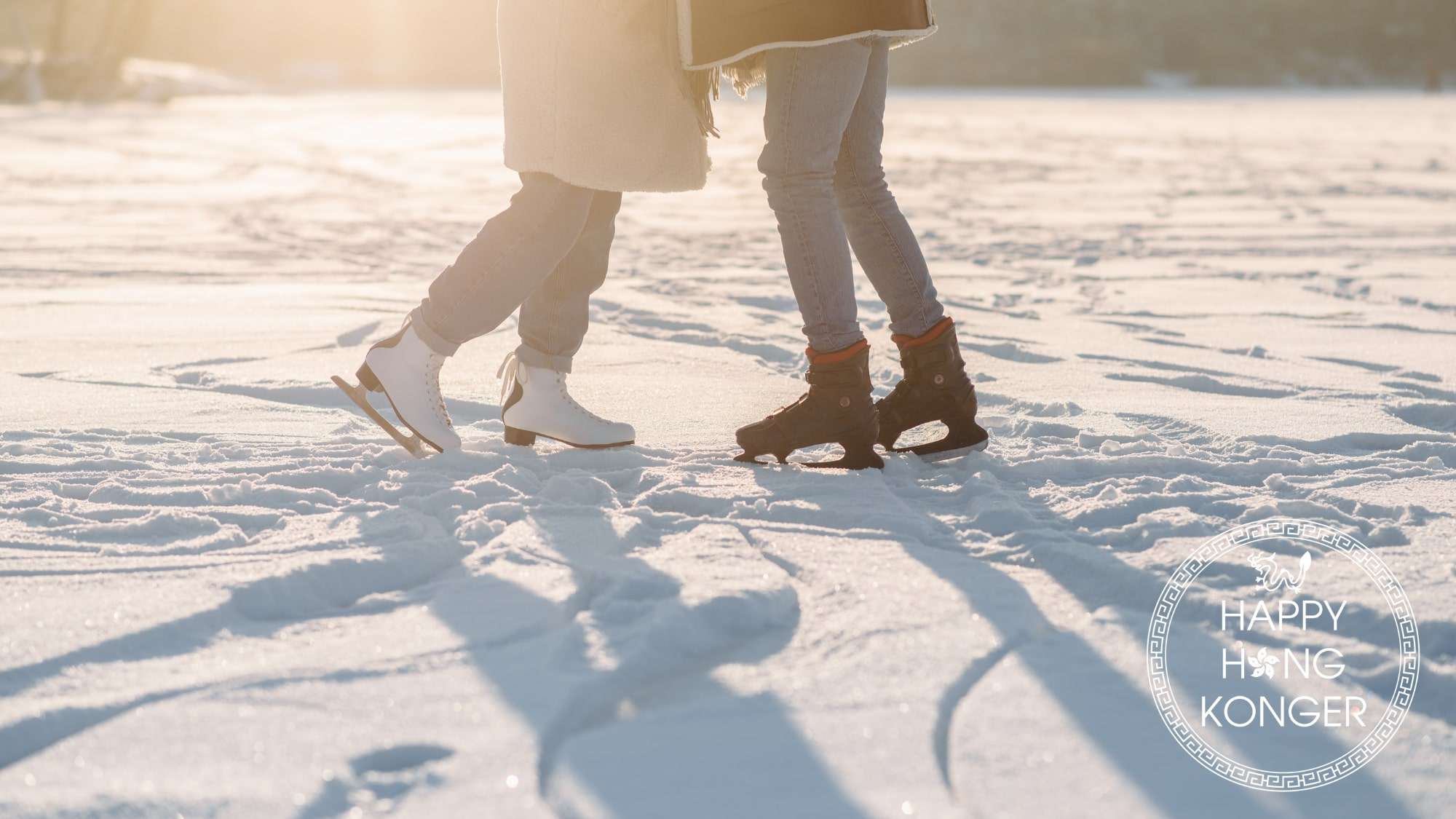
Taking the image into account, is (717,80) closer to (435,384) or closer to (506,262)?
(506,262)

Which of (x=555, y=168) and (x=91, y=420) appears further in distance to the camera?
(x=91, y=420)

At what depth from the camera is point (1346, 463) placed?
2299mm

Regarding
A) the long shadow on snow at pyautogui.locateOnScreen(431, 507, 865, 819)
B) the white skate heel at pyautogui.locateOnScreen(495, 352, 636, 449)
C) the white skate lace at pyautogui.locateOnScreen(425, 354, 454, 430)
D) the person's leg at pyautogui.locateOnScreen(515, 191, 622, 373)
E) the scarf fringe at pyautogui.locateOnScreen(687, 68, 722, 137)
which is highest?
the scarf fringe at pyautogui.locateOnScreen(687, 68, 722, 137)

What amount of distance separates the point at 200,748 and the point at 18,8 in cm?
2264

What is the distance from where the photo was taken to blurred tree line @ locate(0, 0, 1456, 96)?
3481 centimetres

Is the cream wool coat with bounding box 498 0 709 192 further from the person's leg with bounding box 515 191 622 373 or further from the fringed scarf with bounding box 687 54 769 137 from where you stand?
the person's leg with bounding box 515 191 622 373

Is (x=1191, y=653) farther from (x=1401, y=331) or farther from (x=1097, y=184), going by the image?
(x=1097, y=184)

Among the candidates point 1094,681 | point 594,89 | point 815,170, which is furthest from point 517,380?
Answer: point 1094,681

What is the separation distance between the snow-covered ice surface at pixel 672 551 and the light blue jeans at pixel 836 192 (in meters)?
0.28

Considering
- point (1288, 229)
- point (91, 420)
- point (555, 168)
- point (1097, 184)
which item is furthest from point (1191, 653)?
point (1097, 184)
